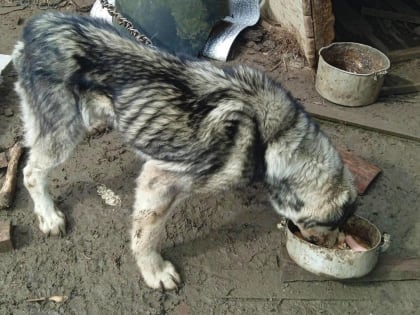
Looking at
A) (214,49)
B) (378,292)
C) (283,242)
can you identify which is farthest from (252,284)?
(214,49)

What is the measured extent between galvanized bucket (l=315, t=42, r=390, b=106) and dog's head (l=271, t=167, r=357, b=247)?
213 cm

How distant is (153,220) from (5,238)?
113 cm

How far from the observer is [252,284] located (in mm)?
3637

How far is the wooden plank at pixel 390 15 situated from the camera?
265 inches

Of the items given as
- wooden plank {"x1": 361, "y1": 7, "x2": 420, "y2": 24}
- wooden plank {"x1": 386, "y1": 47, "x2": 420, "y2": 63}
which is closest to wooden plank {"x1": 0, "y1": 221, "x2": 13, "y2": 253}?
wooden plank {"x1": 386, "y1": 47, "x2": 420, "y2": 63}

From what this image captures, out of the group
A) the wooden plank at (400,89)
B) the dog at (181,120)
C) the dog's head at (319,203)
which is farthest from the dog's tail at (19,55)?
the wooden plank at (400,89)

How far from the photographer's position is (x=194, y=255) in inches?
150

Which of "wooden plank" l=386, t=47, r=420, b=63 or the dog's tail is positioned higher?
the dog's tail

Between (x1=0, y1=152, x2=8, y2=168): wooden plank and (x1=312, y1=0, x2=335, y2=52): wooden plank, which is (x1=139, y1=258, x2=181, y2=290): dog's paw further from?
(x1=312, y1=0, x2=335, y2=52): wooden plank

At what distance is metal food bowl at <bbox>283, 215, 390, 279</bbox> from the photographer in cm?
329

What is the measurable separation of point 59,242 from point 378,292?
2.32m

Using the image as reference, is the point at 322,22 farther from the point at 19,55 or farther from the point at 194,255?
the point at 19,55

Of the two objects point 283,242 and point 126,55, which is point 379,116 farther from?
point 126,55

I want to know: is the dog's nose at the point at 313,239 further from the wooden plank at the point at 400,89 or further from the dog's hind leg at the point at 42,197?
the wooden plank at the point at 400,89
